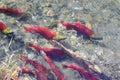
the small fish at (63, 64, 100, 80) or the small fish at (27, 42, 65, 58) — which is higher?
the small fish at (27, 42, 65, 58)

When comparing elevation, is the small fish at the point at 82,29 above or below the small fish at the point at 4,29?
below

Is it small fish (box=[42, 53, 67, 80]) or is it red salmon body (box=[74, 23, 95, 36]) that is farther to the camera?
red salmon body (box=[74, 23, 95, 36])

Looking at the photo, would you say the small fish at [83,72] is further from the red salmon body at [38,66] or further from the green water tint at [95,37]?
the green water tint at [95,37]

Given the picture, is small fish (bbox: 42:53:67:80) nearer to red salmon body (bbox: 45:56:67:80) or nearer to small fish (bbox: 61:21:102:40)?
red salmon body (bbox: 45:56:67:80)

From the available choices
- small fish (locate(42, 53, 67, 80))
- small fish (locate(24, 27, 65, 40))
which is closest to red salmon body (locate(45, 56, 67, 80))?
small fish (locate(42, 53, 67, 80))

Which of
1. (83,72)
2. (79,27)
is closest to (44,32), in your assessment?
(79,27)

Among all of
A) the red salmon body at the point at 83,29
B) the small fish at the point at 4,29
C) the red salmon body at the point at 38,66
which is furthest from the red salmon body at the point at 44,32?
the red salmon body at the point at 38,66

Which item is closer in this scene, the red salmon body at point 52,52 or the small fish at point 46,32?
the red salmon body at point 52,52

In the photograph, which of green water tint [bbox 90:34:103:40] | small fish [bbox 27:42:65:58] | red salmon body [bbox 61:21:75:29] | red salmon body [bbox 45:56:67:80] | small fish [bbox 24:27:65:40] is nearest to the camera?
red salmon body [bbox 45:56:67:80]

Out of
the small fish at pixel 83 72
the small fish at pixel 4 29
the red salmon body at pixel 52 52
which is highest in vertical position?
the small fish at pixel 4 29

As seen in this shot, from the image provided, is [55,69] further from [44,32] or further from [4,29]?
[4,29]
